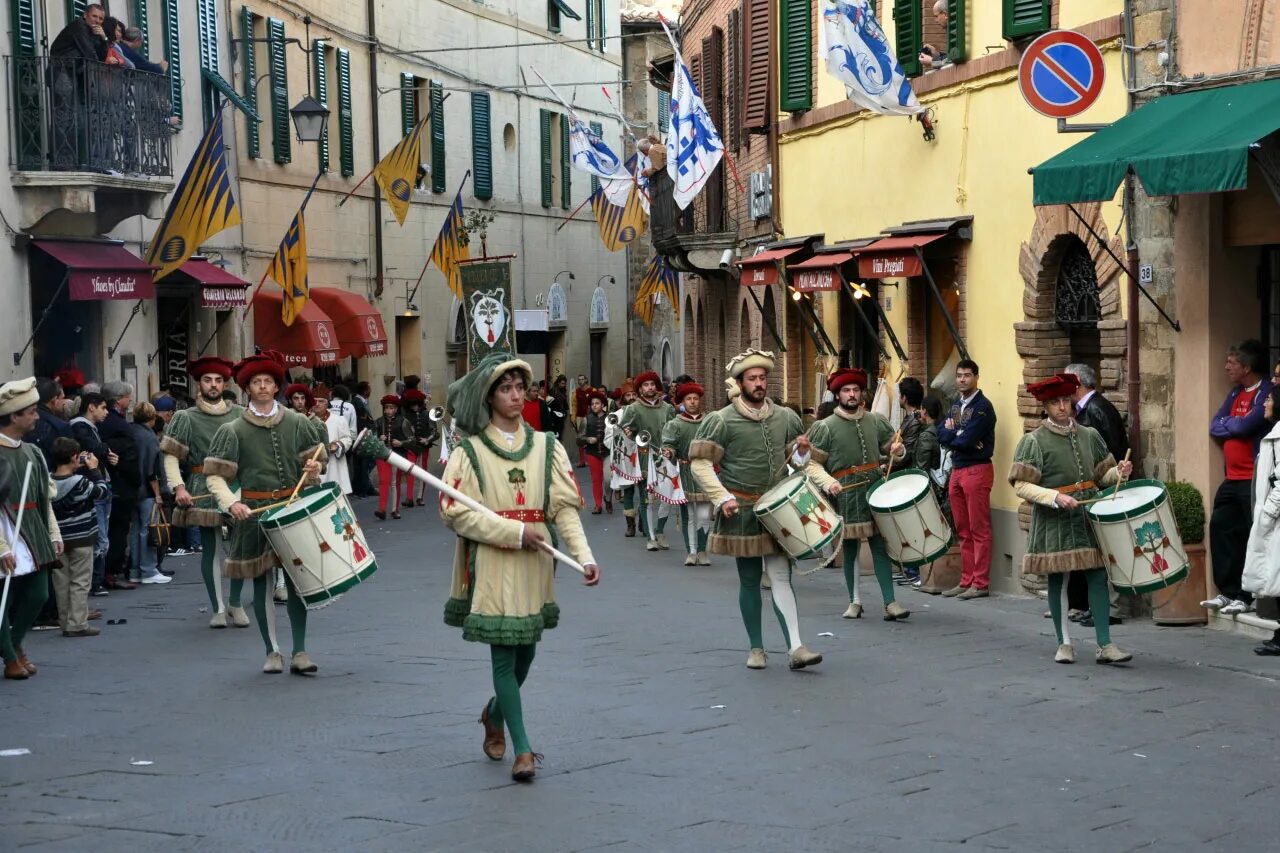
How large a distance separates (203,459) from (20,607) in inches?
111

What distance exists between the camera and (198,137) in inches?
1053

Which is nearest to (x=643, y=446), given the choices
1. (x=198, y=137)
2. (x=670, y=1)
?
(x=198, y=137)

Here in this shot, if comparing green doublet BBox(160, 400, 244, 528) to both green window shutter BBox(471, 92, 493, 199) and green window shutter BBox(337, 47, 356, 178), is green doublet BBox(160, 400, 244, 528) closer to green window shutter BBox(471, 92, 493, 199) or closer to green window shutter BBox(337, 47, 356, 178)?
green window shutter BBox(337, 47, 356, 178)

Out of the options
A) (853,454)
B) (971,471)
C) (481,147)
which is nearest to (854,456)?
(853,454)

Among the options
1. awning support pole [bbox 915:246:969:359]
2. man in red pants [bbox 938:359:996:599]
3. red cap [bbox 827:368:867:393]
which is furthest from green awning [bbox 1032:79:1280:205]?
awning support pole [bbox 915:246:969:359]

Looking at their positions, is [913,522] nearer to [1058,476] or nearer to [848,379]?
[848,379]

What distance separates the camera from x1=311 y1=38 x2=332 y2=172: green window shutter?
32.0 meters

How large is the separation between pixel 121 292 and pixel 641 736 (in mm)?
14315

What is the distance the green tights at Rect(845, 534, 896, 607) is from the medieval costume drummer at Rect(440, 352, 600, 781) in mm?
5571

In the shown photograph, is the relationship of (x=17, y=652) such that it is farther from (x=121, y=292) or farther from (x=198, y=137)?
(x=198, y=137)

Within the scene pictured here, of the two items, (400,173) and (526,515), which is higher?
(400,173)

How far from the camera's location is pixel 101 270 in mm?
22094

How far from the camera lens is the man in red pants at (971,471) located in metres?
16.2

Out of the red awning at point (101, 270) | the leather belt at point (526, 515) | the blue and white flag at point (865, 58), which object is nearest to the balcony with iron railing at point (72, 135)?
the red awning at point (101, 270)
